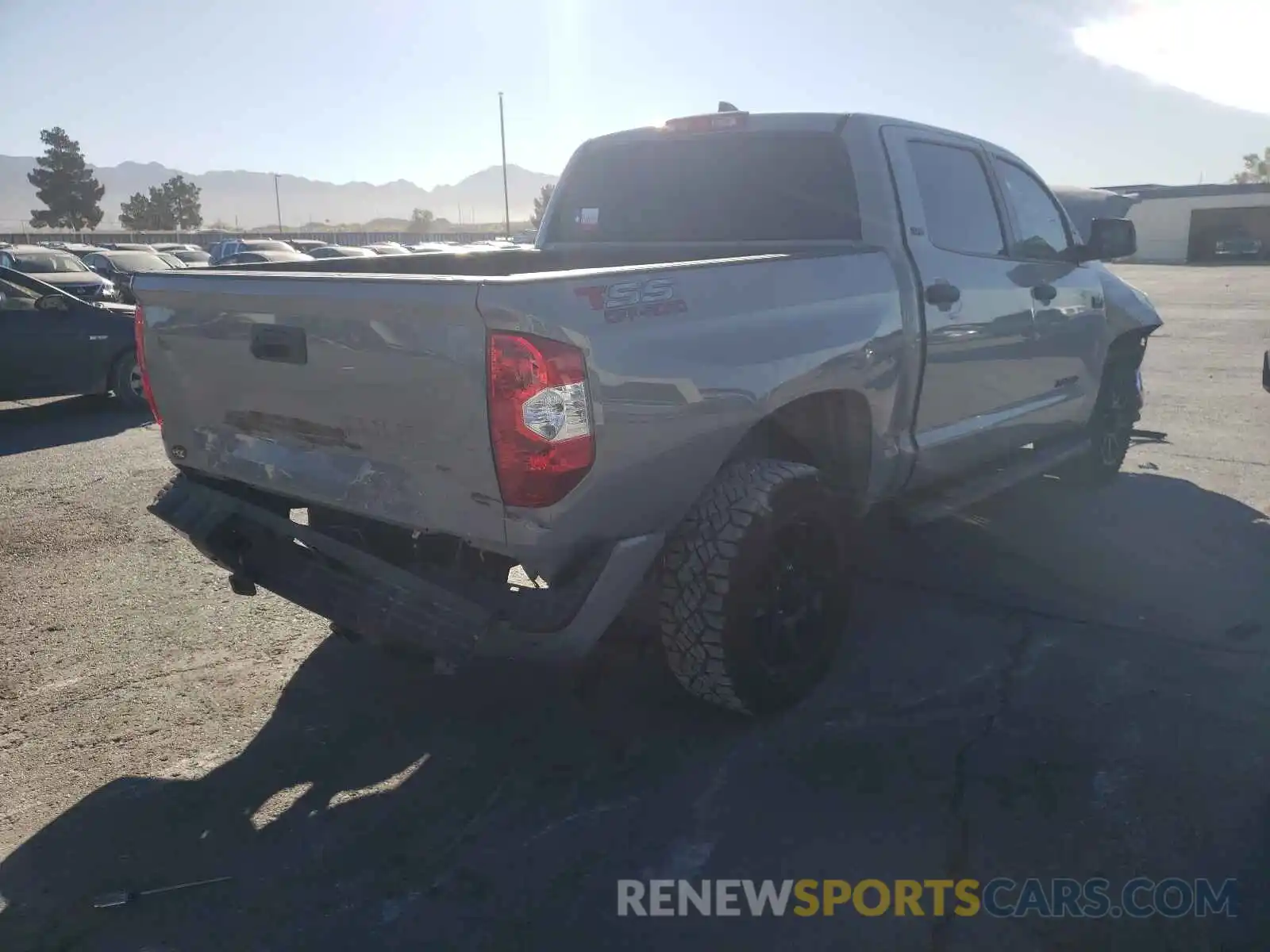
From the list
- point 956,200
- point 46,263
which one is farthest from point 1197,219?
point 956,200

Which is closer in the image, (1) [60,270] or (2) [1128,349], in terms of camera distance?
(2) [1128,349]

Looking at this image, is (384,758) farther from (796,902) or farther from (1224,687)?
(1224,687)

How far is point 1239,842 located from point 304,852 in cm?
258

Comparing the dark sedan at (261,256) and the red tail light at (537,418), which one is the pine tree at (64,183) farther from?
the red tail light at (537,418)

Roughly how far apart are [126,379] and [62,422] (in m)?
0.68

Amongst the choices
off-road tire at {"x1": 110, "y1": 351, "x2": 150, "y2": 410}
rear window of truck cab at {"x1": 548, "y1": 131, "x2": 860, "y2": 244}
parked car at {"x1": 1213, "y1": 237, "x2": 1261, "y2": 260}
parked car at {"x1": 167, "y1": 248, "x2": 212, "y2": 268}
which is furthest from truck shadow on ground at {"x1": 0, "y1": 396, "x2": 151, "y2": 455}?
parked car at {"x1": 1213, "y1": 237, "x2": 1261, "y2": 260}

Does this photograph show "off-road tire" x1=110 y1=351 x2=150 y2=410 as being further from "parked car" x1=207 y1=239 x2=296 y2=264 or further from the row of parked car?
"parked car" x1=207 y1=239 x2=296 y2=264

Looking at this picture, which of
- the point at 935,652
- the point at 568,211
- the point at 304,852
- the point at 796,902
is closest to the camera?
the point at 796,902

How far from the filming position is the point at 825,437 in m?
3.89

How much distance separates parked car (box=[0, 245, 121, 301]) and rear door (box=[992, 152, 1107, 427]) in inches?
592

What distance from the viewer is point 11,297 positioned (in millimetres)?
9422

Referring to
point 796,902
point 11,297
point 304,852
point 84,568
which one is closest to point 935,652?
point 796,902

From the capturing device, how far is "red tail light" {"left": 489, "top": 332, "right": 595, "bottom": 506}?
2.61 meters

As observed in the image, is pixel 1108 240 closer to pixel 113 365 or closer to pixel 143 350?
pixel 143 350
